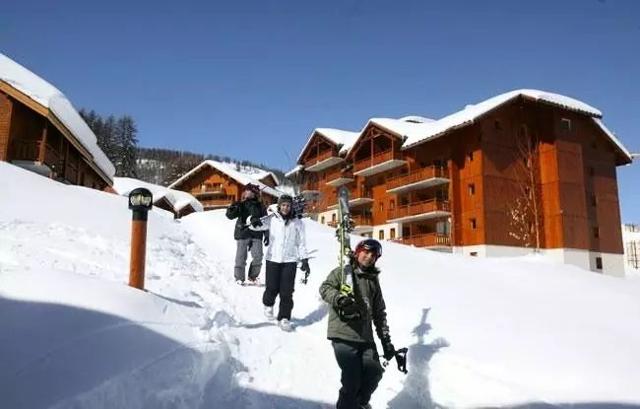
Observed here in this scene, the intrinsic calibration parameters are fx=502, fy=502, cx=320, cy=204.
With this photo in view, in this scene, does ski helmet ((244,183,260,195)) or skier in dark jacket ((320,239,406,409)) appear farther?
ski helmet ((244,183,260,195))

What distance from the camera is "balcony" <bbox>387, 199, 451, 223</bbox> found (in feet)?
117

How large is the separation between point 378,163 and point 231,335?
36778 millimetres

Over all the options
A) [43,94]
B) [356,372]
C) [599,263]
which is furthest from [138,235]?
[599,263]

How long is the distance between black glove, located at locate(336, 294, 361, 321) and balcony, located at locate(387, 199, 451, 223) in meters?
32.1

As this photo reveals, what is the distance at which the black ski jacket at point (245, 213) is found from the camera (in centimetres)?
910

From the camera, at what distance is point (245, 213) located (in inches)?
364

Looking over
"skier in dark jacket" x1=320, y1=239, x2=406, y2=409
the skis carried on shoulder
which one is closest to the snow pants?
the skis carried on shoulder

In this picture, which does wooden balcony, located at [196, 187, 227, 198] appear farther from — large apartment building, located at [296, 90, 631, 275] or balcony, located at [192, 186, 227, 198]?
large apartment building, located at [296, 90, 631, 275]

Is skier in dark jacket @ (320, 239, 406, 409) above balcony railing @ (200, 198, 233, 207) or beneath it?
beneath

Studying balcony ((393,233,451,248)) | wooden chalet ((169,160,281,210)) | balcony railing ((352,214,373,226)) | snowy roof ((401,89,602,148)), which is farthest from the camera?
wooden chalet ((169,160,281,210))

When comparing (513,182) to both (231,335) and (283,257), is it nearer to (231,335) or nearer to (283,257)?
(283,257)

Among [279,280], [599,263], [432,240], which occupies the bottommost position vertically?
[599,263]

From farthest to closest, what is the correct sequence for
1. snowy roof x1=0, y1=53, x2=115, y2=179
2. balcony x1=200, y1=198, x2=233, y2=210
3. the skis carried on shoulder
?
balcony x1=200, y1=198, x2=233, y2=210
snowy roof x1=0, y1=53, x2=115, y2=179
the skis carried on shoulder

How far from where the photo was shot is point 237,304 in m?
7.68
